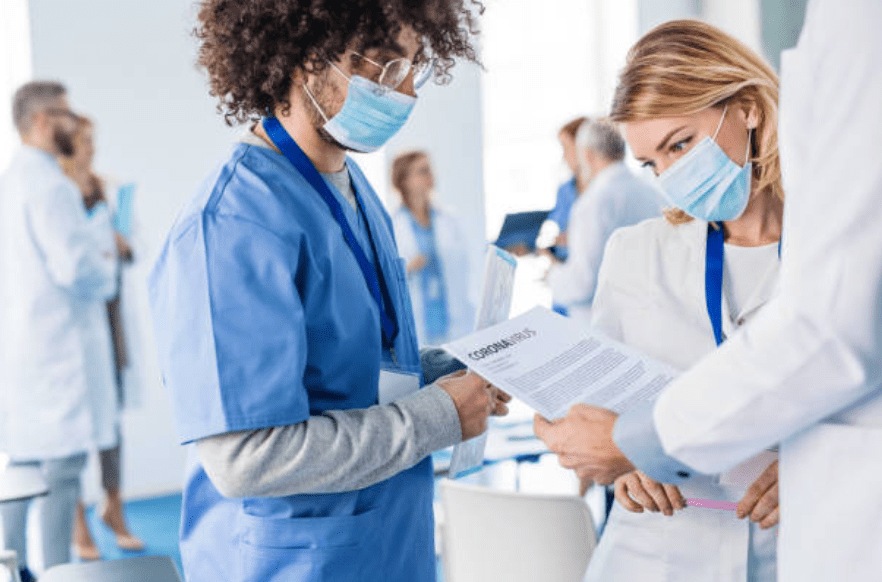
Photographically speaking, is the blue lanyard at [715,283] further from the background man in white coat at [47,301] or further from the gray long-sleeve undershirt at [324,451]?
the background man in white coat at [47,301]

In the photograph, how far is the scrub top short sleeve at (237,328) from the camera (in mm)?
1185

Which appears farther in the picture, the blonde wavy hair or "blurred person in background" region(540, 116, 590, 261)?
"blurred person in background" region(540, 116, 590, 261)

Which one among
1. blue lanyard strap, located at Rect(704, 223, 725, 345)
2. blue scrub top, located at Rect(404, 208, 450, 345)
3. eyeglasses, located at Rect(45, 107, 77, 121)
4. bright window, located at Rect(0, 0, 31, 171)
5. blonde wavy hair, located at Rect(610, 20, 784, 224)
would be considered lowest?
blue scrub top, located at Rect(404, 208, 450, 345)

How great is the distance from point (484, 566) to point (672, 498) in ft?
3.35

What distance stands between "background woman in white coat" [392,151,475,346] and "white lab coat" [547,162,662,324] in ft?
4.60

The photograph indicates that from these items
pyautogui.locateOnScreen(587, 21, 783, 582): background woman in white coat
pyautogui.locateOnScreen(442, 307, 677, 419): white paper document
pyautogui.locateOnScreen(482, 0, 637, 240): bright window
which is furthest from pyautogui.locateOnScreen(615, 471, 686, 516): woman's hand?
pyautogui.locateOnScreen(482, 0, 637, 240): bright window

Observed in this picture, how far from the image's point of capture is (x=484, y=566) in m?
2.24

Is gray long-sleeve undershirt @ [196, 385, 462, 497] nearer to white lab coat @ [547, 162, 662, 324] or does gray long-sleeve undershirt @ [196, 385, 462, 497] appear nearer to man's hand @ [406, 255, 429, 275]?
white lab coat @ [547, 162, 662, 324]

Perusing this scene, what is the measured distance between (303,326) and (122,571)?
101 centimetres

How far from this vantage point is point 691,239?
149 centimetres

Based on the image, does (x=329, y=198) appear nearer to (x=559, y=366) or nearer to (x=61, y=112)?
(x=559, y=366)

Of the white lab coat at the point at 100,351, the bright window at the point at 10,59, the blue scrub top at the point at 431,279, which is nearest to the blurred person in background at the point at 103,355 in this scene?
the white lab coat at the point at 100,351

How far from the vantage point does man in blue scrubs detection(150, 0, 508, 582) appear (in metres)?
1.19

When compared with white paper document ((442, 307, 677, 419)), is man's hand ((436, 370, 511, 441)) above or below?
below
